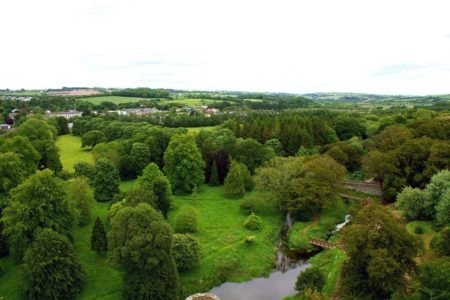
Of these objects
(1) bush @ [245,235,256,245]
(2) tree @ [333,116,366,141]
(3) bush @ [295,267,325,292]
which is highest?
(2) tree @ [333,116,366,141]

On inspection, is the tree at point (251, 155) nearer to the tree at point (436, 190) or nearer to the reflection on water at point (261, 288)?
the tree at point (436, 190)

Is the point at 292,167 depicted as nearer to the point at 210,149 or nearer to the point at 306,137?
the point at 210,149

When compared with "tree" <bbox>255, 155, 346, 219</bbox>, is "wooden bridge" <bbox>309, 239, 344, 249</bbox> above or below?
below

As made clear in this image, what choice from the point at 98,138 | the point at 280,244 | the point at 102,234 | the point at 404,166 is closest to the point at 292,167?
the point at 280,244

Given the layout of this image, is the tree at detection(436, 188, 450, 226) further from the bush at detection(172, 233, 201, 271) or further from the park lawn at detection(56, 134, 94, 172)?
the park lawn at detection(56, 134, 94, 172)

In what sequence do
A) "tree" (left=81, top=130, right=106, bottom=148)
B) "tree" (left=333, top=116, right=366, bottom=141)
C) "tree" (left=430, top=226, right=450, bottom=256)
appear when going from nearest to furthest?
"tree" (left=430, top=226, right=450, bottom=256)
"tree" (left=81, top=130, right=106, bottom=148)
"tree" (left=333, top=116, right=366, bottom=141)

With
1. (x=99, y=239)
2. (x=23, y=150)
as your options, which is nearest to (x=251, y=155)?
(x=99, y=239)

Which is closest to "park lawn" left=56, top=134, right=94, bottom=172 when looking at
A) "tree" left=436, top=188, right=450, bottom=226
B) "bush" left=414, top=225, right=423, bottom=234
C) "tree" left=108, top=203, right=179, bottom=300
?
"tree" left=108, top=203, right=179, bottom=300
